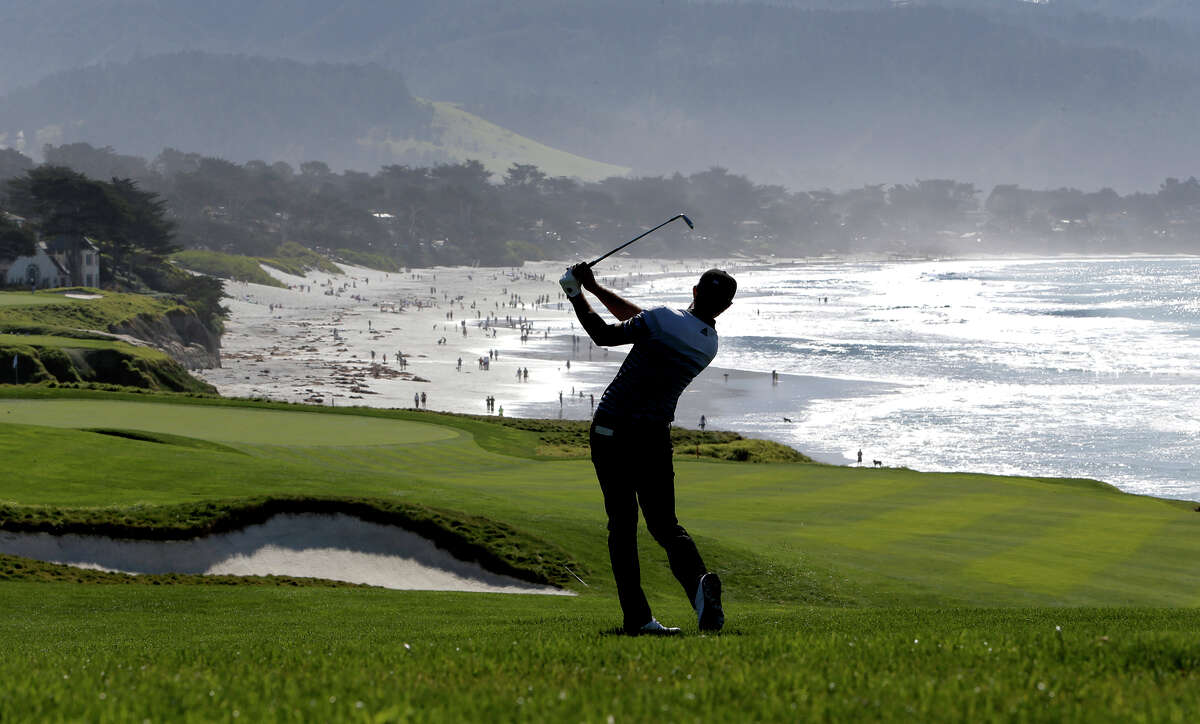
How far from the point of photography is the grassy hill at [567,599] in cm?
546

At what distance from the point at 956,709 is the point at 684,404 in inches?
2530

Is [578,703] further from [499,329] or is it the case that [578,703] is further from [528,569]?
[499,329]

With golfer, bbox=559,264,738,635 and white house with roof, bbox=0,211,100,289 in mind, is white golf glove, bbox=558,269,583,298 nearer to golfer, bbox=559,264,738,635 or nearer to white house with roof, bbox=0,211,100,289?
golfer, bbox=559,264,738,635

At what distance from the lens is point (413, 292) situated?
16150cm

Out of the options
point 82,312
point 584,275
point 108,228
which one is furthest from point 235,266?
point 584,275

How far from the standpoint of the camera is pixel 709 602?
8.17m

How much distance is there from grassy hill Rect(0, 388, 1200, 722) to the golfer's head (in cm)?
242

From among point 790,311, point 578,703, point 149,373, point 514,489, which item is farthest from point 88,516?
point 790,311

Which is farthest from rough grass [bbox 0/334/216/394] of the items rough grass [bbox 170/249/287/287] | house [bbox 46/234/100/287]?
rough grass [bbox 170/249/287/287]

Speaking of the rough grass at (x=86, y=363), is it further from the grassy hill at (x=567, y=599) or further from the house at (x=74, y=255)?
the house at (x=74, y=255)

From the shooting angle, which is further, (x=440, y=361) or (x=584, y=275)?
(x=440, y=361)

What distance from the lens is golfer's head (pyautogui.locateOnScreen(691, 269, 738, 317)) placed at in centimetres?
819

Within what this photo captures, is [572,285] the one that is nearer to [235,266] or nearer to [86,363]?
[86,363]

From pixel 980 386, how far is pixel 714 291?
230 ft
